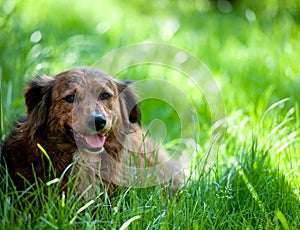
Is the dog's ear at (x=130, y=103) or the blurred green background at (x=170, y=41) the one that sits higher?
the blurred green background at (x=170, y=41)

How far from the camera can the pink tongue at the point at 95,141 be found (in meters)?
3.28

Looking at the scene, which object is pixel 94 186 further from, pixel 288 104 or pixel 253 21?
pixel 253 21

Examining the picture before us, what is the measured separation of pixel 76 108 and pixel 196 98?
7.95ft

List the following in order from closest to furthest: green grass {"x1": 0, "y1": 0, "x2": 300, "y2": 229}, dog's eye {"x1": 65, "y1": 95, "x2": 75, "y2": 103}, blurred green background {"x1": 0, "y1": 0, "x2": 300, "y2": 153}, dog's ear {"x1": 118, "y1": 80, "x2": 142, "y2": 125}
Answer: green grass {"x1": 0, "y1": 0, "x2": 300, "y2": 229} → dog's eye {"x1": 65, "y1": 95, "x2": 75, "y2": 103} → dog's ear {"x1": 118, "y1": 80, "x2": 142, "y2": 125} → blurred green background {"x1": 0, "y1": 0, "x2": 300, "y2": 153}

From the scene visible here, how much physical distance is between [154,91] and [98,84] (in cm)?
226

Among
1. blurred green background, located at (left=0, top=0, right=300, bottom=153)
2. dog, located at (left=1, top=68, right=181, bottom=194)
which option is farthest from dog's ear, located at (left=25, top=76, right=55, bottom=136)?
blurred green background, located at (left=0, top=0, right=300, bottom=153)

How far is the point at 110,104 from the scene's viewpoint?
348 centimetres

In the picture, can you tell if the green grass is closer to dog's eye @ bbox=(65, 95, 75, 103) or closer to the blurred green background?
the blurred green background

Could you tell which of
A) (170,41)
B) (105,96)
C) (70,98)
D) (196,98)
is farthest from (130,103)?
(170,41)

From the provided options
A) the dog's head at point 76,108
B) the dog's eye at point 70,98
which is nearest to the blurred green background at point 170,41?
the dog's head at point 76,108

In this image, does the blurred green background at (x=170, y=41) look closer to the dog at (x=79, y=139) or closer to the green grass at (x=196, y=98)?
the green grass at (x=196, y=98)

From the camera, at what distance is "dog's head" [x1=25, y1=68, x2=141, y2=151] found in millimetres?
3270

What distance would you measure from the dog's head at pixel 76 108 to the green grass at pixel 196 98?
1.07 feet

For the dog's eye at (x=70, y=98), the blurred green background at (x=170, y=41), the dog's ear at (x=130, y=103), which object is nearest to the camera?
the dog's eye at (x=70, y=98)
